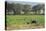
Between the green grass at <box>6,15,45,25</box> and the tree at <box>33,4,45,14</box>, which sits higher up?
the tree at <box>33,4,45,14</box>

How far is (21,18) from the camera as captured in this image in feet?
3.96

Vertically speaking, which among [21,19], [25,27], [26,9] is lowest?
[25,27]

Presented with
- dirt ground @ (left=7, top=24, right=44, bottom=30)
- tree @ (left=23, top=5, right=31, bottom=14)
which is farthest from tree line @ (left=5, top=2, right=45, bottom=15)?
dirt ground @ (left=7, top=24, right=44, bottom=30)

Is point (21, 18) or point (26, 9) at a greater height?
point (26, 9)

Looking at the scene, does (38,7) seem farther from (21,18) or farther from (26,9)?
(21,18)

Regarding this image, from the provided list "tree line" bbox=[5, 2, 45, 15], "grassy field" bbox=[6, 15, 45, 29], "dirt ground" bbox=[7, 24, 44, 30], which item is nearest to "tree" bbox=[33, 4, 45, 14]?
"tree line" bbox=[5, 2, 45, 15]

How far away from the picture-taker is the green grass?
1185 millimetres

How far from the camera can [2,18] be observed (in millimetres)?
1166

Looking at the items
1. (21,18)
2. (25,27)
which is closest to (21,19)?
(21,18)

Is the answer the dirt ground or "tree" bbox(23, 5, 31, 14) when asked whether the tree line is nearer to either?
"tree" bbox(23, 5, 31, 14)

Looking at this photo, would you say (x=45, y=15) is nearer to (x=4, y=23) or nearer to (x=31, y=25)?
(x=31, y=25)

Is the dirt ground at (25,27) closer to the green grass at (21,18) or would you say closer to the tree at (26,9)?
the green grass at (21,18)

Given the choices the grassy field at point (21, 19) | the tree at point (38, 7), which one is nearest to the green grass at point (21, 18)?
the grassy field at point (21, 19)

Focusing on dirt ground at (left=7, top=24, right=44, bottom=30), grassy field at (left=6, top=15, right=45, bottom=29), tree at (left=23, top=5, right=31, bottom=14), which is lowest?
dirt ground at (left=7, top=24, right=44, bottom=30)
